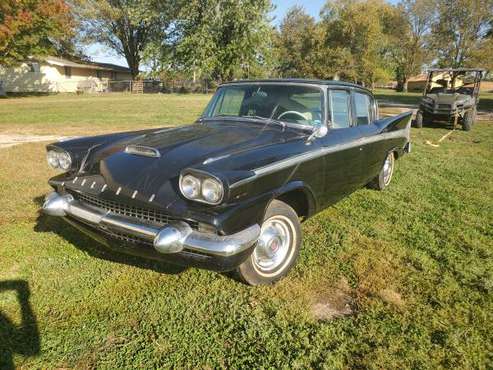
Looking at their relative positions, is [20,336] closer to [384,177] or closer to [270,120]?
[270,120]

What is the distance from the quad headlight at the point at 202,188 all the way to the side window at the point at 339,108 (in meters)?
1.84

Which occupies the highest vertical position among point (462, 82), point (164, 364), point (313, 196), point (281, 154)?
point (462, 82)

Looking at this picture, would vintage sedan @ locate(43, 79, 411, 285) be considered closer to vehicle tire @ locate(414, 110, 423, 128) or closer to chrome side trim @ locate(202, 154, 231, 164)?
chrome side trim @ locate(202, 154, 231, 164)

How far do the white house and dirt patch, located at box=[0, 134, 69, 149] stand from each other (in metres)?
26.7

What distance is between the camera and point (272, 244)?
2.94m

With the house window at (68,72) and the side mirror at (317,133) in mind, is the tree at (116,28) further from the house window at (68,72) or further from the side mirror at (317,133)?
the side mirror at (317,133)

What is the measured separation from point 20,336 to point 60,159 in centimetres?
164

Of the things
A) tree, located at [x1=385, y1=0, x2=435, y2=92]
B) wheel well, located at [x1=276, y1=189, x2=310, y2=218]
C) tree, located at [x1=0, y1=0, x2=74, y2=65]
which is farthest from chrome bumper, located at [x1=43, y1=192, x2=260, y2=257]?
tree, located at [x1=385, y1=0, x2=435, y2=92]

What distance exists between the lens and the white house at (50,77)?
114 feet

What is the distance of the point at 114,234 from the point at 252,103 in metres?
2.02

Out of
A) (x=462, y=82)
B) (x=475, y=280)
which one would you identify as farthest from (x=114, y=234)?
(x=462, y=82)

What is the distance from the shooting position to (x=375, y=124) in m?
4.66

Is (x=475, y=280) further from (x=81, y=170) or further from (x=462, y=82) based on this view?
(x=462, y=82)

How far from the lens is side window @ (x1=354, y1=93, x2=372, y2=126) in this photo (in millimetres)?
4277
